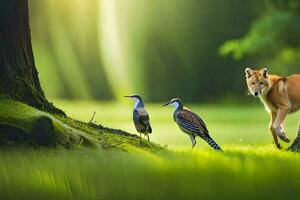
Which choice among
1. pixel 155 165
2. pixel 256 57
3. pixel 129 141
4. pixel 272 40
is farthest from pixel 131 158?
pixel 256 57

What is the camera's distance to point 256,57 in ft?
Result: 78.4

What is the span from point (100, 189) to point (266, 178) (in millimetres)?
1205

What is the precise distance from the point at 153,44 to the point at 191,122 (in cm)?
1685

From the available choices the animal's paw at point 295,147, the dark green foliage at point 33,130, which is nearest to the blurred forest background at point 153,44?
the animal's paw at point 295,147

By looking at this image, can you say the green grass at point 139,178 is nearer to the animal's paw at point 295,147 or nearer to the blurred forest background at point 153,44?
the animal's paw at point 295,147

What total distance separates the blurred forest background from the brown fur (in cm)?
1413

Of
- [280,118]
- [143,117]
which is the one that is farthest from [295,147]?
[143,117]

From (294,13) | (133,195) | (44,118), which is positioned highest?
(294,13)

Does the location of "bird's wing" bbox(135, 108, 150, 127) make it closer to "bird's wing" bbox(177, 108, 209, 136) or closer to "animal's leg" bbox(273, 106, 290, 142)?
"bird's wing" bbox(177, 108, 209, 136)

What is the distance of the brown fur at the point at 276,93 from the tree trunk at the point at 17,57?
215 centimetres

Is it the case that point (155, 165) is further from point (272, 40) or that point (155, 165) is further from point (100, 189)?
point (272, 40)

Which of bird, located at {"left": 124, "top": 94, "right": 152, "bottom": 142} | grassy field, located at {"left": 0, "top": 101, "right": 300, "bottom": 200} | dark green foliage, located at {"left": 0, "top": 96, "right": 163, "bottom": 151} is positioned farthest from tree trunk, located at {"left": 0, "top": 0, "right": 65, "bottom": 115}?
grassy field, located at {"left": 0, "top": 101, "right": 300, "bottom": 200}

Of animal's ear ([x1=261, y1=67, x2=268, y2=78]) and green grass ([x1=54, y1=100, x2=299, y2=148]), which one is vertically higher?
green grass ([x1=54, y1=100, x2=299, y2=148])

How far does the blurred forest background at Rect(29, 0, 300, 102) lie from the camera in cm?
2230
